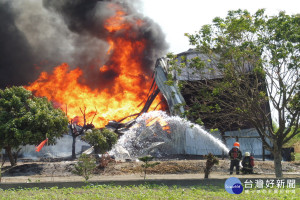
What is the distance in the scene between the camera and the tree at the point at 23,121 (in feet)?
90.8

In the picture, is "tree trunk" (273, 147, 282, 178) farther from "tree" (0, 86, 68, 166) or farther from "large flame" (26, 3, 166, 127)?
"large flame" (26, 3, 166, 127)

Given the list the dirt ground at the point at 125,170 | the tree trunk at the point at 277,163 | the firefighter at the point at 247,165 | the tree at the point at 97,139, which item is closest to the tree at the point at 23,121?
the dirt ground at the point at 125,170

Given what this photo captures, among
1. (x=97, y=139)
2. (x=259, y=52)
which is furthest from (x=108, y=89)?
(x=259, y=52)

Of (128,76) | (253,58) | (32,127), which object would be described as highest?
(128,76)

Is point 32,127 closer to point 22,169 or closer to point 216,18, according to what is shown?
point 22,169

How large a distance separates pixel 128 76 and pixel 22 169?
107 ft

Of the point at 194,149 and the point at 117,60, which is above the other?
the point at 117,60

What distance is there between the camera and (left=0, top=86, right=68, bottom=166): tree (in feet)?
90.8

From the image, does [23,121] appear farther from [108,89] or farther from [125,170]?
[108,89]

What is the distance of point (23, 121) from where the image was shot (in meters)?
28.3

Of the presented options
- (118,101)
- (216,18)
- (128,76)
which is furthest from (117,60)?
(216,18)

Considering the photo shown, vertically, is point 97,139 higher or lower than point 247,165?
higher

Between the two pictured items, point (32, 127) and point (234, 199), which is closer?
point (234, 199)

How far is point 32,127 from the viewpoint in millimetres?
28375
